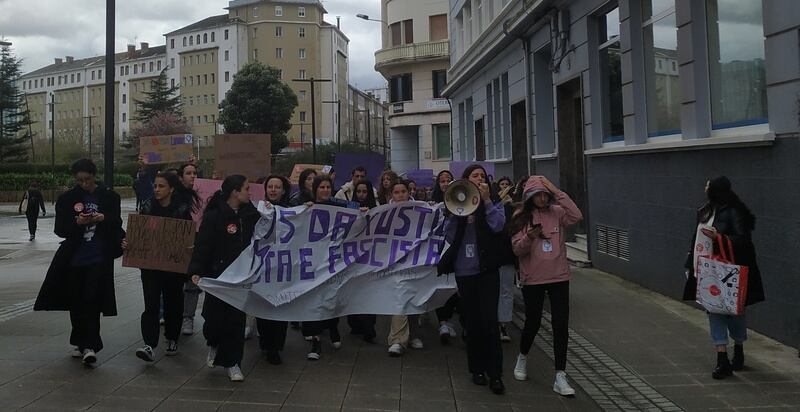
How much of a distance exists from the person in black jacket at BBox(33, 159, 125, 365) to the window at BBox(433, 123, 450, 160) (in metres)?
42.3

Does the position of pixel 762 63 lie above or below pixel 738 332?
above

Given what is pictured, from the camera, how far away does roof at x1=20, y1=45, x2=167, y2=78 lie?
116 m

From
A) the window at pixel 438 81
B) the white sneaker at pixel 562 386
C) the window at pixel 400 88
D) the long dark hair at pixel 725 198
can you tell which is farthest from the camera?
the window at pixel 400 88

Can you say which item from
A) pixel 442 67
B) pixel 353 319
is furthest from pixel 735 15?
pixel 442 67

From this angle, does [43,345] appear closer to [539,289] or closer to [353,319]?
[353,319]

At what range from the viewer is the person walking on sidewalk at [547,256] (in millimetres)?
5520

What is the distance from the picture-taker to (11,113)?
64.1 metres

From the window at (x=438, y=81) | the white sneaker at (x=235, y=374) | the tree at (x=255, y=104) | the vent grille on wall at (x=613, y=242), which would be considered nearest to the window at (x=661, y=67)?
the vent grille on wall at (x=613, y=242)

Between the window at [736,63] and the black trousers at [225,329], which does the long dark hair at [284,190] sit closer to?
the black trousers at [225,329]

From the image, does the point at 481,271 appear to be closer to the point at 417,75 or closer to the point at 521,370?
the point at 521,370

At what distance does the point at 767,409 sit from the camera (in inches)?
199

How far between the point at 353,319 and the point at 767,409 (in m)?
4.24

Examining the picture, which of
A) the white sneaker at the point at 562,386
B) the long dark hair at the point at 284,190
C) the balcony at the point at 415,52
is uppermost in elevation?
the balcony at the point at 415,52

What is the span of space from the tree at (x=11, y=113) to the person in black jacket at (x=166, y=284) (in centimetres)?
6037
